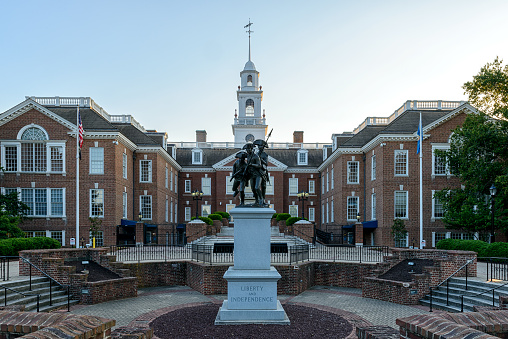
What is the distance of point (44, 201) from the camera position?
3141cm

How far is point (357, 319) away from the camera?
41.2ft

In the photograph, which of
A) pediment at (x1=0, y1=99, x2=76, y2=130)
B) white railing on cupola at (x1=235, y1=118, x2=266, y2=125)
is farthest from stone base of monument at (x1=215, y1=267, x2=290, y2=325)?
white railing on cupola at (x1=235, y1=118, x2=266, y2=125)

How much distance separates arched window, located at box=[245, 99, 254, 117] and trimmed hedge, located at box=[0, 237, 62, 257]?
4007 cm

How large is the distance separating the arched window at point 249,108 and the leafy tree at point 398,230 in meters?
33.0

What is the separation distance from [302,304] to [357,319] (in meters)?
2.72

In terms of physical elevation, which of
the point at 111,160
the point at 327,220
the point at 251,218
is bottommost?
the point at 327,220

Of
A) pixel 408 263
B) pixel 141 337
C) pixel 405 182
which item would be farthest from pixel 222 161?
pixel 141 337

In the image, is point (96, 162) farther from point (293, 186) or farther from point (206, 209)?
point (293, 186)

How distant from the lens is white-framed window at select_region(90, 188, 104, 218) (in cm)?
3147

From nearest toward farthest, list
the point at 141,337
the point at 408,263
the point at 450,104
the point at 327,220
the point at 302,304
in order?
1. the point at 141,337
2. the point at 302,304
3. the point at 408,263
4. the point at 450,104
5. the point at 327,220

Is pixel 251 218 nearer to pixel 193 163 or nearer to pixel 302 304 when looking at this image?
pixel 302 304

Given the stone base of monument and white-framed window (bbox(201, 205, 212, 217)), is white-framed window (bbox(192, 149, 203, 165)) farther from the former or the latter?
the stone base of monument

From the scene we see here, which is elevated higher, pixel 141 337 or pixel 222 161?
pixel 222 161

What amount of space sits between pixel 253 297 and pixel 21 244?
14387 millimetres
